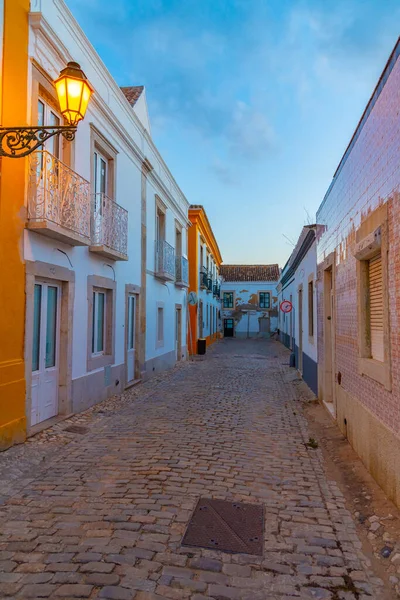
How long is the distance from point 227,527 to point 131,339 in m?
7.90

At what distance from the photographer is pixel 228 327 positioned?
41062 mm

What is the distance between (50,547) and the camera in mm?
3109

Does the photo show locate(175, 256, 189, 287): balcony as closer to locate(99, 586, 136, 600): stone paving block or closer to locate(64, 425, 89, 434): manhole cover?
locate(64, 425, 89, 434): manhole cover

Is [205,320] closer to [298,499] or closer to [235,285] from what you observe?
[235,285]

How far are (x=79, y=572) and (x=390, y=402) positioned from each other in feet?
9.86

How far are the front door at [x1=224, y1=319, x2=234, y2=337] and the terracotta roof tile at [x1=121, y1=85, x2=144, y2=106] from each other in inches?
1159

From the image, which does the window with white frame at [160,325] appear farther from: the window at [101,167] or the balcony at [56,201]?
the balcony at [56,201]

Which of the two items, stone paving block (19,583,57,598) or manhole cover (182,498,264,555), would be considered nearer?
stone paving block (19,583,57,598)

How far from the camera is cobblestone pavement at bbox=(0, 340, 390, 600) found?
271 centimetres

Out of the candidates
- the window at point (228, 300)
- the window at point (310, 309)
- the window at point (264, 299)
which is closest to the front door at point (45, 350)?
the window at point (310, 309)

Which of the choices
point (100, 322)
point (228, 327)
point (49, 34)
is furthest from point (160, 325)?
point (228, 327)

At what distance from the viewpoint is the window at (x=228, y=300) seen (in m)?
41.5

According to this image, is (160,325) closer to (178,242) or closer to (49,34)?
(178,242)

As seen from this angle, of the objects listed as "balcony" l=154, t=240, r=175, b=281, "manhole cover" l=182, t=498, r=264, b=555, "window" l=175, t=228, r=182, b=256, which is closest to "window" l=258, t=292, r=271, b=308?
"window" l=175, t=228, r=182, b=256
